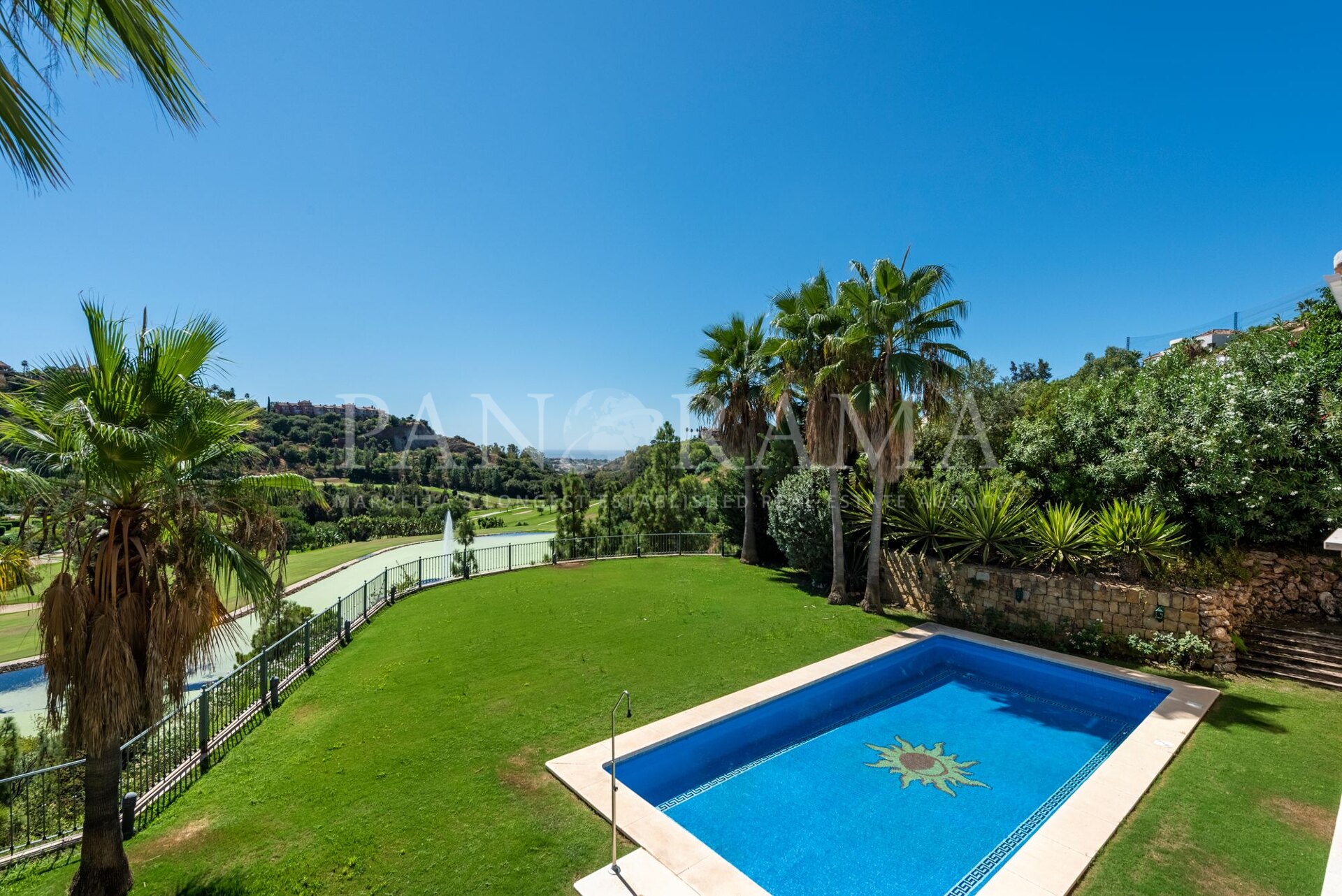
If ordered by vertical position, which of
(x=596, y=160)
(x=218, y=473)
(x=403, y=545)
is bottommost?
(x=403, y=545)

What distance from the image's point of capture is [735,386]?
17703 mm

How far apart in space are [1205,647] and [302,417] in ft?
237

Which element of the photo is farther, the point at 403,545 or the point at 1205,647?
the point at 403,545

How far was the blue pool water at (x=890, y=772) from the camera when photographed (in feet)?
16.0

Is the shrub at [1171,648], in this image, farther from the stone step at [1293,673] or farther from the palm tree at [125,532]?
the palm tree at [125,532]

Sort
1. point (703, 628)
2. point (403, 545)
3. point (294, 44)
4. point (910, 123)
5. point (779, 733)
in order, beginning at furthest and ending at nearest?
1. point (403, 545)
2. point (910, 123)
3. point (703, 628)
4. point (779, 733)
5. point (294, 44)

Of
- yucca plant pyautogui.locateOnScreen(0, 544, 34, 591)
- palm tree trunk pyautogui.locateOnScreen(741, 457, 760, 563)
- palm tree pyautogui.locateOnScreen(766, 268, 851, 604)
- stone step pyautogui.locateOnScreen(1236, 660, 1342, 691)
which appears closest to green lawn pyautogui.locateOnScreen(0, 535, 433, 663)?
yucca plant pyautogui.locateOnScreen(0, 544, 34, 591)

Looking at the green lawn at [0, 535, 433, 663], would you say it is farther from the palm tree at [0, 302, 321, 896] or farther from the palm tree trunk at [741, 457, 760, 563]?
the palm tree trunk at [741, 457, 760, 563]

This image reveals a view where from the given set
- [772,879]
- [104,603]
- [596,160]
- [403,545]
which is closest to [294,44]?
[104,603]

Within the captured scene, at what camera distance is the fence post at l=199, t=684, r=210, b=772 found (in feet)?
20.4

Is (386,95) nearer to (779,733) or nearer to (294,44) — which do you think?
(294,44)

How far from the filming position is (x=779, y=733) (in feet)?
24.1

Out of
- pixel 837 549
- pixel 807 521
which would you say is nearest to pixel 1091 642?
pixel 837 549

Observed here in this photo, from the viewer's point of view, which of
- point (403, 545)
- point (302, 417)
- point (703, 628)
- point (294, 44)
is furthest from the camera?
point (302, 417)
